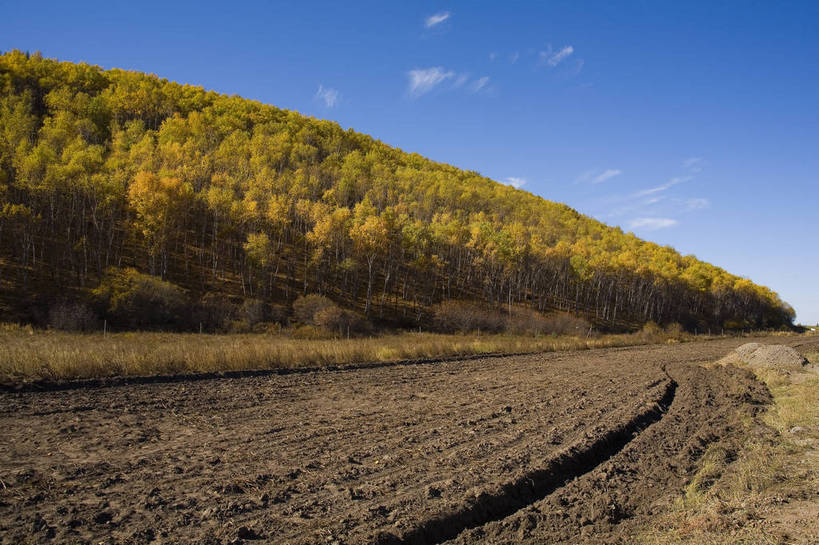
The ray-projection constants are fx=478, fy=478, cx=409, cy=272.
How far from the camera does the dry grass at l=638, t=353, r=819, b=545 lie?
466cm

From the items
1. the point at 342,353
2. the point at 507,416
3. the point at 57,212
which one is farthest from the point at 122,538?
the point at 57,212

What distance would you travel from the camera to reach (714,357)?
27.0 meters

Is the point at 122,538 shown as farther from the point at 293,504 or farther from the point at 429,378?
the point at 429,378

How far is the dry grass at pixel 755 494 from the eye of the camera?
4.66 metres

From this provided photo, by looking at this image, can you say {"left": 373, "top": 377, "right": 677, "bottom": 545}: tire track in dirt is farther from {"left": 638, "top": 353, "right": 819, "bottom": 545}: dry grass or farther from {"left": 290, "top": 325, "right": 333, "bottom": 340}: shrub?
{"left": 290, "top": 325, "right": 333, "bottom": 340}: shrub

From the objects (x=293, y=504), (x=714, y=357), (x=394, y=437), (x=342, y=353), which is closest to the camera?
(x=293, y=504)

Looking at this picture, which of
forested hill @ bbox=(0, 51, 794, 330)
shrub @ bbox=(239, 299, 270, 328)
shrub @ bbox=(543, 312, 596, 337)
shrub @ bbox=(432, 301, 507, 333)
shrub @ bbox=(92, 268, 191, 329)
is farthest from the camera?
shrub @ bbox=(543, 312, 596, 337)

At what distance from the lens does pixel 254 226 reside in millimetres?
58469

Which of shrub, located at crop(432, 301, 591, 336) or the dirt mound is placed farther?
shrub, located at crop(432, 301, 591, 336)

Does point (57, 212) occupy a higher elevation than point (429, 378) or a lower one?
higher

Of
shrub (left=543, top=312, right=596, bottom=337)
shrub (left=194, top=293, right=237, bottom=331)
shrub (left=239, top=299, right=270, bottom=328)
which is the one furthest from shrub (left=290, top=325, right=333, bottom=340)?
shrub (left=543, top=312, right=596, bottom=337)

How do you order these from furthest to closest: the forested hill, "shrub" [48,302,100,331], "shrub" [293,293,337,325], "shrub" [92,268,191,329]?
the forested hill < "shrub" [293,293,337,325] < "shrub" [92,268,191,329] < "shrub" [48,302,100,331]

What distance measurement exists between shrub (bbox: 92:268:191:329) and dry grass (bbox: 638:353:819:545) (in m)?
34.9

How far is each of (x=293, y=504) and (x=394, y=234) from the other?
1971 inches
